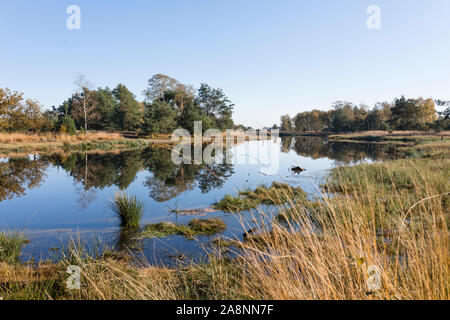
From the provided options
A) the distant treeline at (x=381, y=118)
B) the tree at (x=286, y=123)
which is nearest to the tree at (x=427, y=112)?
the distant treeline at (x=381, y=118)

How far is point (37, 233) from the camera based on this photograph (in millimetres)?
5480

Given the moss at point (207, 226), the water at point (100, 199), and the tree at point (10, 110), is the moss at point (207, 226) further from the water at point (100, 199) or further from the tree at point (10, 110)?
the tree at point (10, 110)

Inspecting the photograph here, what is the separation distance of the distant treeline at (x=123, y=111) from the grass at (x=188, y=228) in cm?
2691

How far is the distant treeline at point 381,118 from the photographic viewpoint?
49.0 metres

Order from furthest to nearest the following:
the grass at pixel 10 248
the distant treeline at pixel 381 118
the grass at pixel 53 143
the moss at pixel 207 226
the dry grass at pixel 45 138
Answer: the distant treeline at pixel 381 118 → the dry grass at pixel 45 138 → the grass at pixel 53 143 → the moss at pixel 207 226 → the grass at pixel 10 248

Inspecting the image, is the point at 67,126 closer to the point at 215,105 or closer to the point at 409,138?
the point at 215,105

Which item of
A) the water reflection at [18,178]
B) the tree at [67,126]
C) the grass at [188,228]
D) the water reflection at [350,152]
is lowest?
the grass at [188,228]

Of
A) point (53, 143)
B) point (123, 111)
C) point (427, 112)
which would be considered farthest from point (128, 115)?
point (427, 112)

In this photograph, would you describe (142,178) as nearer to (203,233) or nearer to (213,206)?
(213,206)

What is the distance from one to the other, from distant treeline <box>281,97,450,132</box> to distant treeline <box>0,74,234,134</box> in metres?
32.4

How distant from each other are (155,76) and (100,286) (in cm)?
5365

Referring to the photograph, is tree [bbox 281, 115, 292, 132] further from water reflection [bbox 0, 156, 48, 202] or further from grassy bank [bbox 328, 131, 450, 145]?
water reflection [bbox 0, 156, 48, 202]

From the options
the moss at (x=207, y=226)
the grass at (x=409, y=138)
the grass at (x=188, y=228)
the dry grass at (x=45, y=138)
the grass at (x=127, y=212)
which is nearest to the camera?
the grass at (x=188, y=228)
